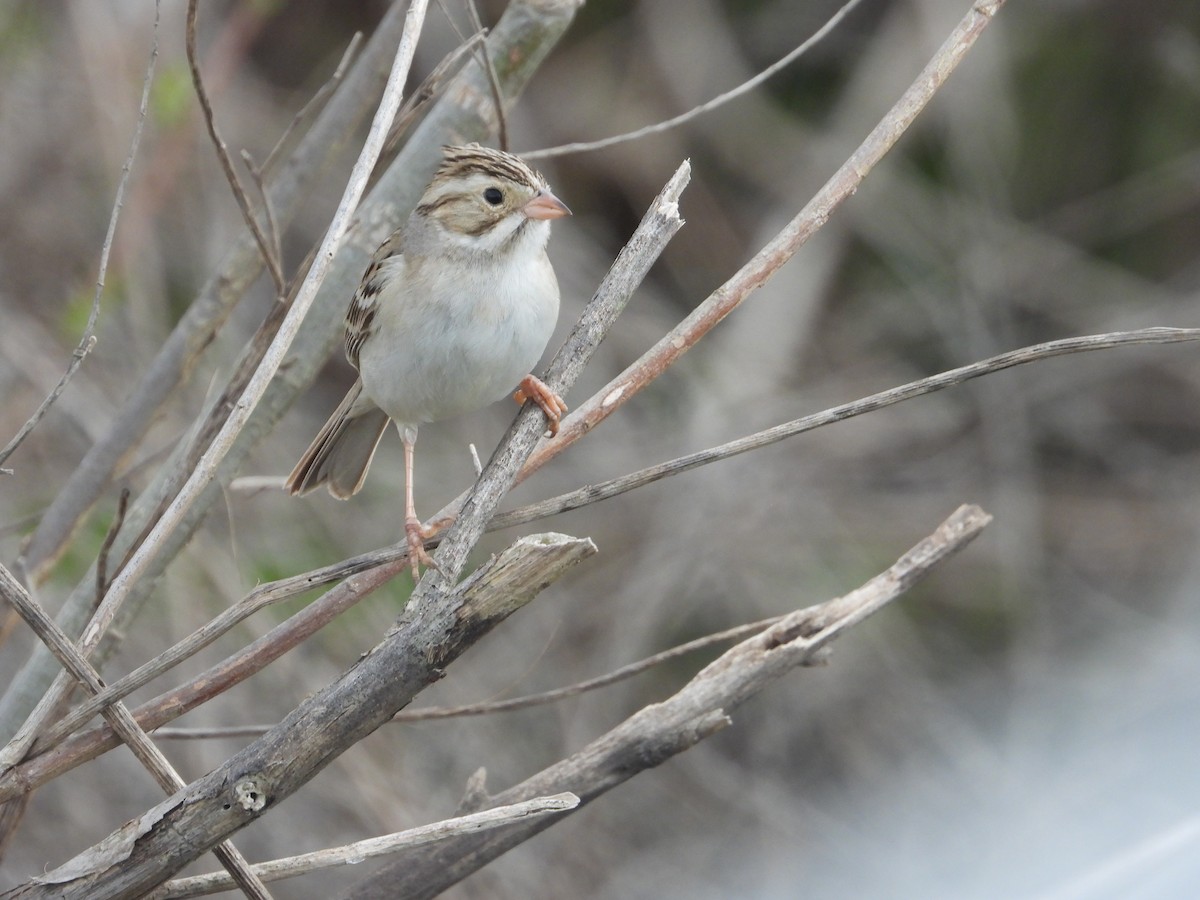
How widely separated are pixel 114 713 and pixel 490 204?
4.80 ft

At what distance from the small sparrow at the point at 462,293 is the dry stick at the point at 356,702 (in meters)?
0.97

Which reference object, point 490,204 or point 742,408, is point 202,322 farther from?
point 742,408

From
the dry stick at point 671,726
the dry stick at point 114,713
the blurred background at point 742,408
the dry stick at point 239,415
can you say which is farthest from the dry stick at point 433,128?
the blurred background at point 742,408

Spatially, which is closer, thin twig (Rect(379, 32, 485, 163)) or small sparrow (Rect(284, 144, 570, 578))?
thin twig (Rect(379, 32, 485, 163))

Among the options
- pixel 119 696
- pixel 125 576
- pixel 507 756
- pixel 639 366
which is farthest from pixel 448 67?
pixel 507 756

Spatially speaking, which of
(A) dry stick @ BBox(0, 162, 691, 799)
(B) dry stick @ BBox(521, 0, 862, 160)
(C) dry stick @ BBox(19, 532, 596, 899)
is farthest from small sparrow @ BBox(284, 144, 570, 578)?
(C) dry stick @ BBox(19, 532, 596, 899)

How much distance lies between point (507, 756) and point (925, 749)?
1.55 m

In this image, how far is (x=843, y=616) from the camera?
2369 millimetres

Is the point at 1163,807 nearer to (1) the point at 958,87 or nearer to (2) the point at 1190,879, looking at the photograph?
(2) the point at 1190,879

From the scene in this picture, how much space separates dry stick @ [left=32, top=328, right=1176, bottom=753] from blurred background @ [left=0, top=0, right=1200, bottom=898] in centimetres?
184

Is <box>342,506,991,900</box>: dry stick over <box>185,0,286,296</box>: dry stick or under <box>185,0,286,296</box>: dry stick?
under

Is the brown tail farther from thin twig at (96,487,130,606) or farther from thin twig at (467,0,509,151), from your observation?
thin twig at (96,487,130,606)

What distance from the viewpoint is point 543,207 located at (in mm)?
3004

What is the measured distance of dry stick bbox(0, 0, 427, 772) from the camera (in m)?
2.06
